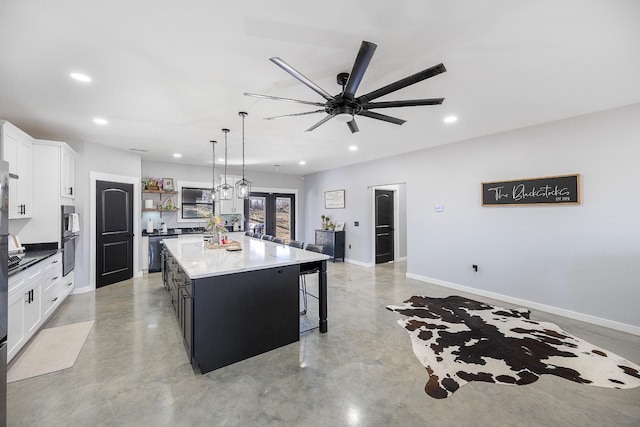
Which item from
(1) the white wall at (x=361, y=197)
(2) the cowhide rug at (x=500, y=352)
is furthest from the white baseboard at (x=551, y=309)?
(1) the white wall at (x=361, y=197)

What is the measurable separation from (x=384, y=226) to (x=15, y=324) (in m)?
6.51

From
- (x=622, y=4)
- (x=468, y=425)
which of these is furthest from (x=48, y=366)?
(x=622, y=4)

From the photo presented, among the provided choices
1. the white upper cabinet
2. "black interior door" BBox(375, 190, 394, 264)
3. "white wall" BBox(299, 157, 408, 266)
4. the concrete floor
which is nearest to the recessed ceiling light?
the white upper cabinet

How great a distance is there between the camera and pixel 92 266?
4727 millimetres

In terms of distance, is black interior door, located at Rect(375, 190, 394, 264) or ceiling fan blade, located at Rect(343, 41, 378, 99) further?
black interior door, located at Rect(375, 190, 394, 264)

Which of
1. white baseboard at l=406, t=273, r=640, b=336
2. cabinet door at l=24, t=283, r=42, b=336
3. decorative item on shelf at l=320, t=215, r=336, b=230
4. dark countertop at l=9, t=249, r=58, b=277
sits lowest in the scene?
white baseboard at l=406, t=273, r=640, b=336

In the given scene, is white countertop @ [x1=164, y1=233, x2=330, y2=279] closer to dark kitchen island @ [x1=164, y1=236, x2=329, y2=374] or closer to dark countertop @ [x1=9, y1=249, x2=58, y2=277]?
dark kitchen island @ [x1=164, y1=236, x2=329, y2=374]

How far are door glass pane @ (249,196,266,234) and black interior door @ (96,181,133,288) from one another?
3201mm

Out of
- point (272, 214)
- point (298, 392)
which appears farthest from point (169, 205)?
point (298, 392)

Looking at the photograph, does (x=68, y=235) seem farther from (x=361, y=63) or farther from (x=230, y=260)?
(x=361, y=63)

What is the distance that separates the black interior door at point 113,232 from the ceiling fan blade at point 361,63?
514 centimetres

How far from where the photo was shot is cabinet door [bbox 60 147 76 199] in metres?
3.98

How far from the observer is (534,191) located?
152 inches

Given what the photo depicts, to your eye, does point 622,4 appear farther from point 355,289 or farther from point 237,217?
point 237,217
